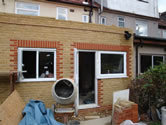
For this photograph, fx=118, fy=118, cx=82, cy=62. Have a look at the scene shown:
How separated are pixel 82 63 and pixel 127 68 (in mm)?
3131

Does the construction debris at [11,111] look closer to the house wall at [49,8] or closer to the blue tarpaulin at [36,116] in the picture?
the blue tarpaulin at [36,116]

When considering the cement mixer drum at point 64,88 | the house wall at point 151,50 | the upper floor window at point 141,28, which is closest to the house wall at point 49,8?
the upper floor window at point 141,28

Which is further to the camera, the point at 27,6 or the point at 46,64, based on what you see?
the point at 27,6

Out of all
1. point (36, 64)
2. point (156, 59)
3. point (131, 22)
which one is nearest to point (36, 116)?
point (36, 64)

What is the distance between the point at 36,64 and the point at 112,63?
3026 millimetres

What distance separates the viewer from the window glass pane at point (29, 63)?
3.92 meters

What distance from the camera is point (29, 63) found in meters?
3.96

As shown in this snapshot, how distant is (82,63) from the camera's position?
7.58 m

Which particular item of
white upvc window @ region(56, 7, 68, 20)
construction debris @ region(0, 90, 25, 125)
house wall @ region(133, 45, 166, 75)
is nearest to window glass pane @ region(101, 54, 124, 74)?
house wall @ region(133, 45, 166, 75)

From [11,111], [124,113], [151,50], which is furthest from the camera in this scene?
[151,50]

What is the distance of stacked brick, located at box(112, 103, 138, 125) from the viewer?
338 centimetres

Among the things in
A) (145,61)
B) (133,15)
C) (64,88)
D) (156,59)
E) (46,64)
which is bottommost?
(64,88)

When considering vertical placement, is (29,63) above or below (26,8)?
below

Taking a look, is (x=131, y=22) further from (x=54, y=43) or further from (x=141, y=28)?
(x=54, y=43)
